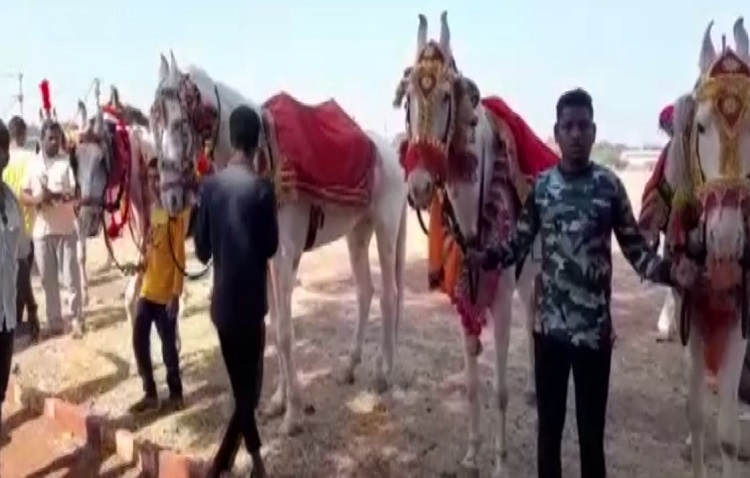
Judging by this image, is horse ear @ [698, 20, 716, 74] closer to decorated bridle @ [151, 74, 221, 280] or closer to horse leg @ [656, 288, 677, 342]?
decorated bridle @ [151, 74, 221, 280]

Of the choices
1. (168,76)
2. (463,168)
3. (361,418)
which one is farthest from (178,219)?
(463,168)

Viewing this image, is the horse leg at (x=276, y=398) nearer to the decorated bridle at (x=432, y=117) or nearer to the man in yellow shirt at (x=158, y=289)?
the man in yellow shirt at (x=158, y=289)

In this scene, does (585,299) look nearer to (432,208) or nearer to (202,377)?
(432,208)

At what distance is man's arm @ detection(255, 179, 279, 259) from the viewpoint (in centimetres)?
424

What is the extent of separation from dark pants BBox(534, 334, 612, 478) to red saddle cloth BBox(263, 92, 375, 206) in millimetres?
2323

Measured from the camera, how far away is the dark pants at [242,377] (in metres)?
4.33

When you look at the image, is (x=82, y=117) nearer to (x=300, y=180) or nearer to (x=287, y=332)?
(x=300, y=180)

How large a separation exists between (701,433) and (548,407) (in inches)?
41.1

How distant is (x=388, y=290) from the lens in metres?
6.76

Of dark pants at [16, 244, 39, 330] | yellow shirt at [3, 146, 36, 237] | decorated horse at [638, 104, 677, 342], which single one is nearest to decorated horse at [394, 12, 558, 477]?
decorated horse at [638, 104, 677, 342]

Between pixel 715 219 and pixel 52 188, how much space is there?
22.4 ft

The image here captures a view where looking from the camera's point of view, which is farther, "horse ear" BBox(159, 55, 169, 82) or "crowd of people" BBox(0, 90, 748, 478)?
"horse ear" BBox(159, 55, 169, 82)

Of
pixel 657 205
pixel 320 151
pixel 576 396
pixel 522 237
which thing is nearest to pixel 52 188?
pixel 320 151

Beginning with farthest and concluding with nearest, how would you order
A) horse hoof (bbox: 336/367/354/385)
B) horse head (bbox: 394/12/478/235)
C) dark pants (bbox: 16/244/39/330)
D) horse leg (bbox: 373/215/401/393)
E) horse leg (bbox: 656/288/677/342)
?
dark pants (bbox: 16/244/39/330) < horse leg (bbox: 656/288/677/342) < horse hoof (bbox: 336/367/354/385) < horse leg (bbox: 373/215/401/393) < horse head (bbox: 394/12/478/235)
